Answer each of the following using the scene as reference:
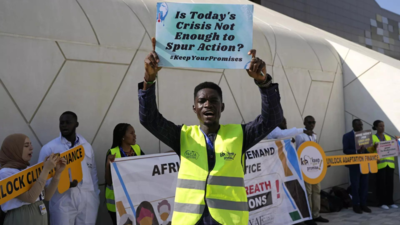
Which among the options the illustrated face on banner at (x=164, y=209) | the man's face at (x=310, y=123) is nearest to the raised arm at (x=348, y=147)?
the man's face at (x=310, y=123)

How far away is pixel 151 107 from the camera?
222 cm

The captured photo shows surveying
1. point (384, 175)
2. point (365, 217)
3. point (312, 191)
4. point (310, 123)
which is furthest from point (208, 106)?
point (384, 175)

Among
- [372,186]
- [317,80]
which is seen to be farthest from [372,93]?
[372,186]

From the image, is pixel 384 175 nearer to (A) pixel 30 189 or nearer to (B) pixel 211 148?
(B) pixel 211 148

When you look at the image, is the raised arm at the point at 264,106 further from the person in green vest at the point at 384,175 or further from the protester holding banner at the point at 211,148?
the person in green vest at the point at 384,175

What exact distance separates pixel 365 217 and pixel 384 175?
4.14 ft

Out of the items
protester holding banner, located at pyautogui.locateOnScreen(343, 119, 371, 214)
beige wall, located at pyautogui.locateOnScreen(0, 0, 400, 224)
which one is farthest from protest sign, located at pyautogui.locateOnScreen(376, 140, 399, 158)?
beige wall, located at pyautogui.locateOnScreen(0, 0, 400, 224)

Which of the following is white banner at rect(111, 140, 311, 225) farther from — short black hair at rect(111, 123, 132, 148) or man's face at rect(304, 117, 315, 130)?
man's face at rect(304, 117, 315, 130)

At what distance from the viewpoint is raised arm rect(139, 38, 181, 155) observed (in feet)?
7.17

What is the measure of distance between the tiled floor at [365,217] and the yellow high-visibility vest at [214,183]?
5.18m

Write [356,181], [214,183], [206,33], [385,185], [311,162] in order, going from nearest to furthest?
1. [214,183]
2. [206,33]
3. [311,162]
4. [356,181]
5. [385,185]

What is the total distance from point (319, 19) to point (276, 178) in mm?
18199

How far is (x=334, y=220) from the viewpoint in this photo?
6.88 m

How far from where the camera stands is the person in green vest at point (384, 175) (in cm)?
780
